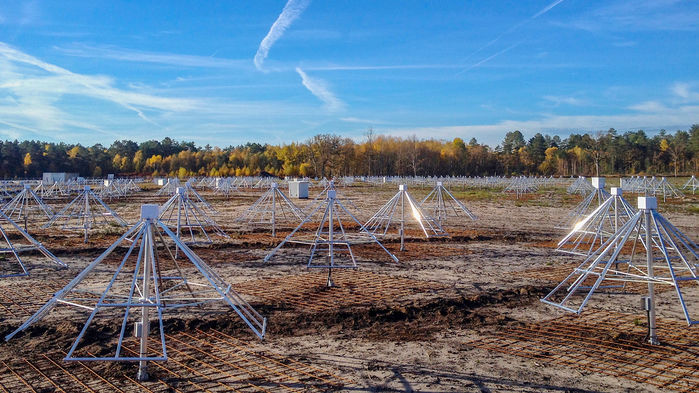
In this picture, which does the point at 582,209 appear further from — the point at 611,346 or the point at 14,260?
the point at 14,260

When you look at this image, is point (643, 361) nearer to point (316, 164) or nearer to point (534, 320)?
point (534, 320)

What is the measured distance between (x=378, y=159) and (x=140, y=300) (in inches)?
3752

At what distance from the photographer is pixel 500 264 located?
1295 cm

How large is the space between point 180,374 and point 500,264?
9294 millimetres

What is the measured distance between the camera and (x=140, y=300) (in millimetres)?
5480

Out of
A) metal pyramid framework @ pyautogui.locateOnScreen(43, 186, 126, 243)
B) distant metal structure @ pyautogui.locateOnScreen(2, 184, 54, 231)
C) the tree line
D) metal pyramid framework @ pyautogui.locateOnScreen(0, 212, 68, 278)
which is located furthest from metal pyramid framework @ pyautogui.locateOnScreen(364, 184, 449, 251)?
the tree line

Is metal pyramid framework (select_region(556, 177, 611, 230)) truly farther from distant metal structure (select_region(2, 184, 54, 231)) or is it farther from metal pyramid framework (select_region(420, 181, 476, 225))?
distant metal structure (select_region(2, 184, 54, 231))

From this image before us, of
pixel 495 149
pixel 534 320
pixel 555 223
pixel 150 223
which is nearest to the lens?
pixel 150 223

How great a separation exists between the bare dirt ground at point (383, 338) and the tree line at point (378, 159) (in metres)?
77.5

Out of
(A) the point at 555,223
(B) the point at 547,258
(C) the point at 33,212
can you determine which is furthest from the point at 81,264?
(C) the point at 33,212

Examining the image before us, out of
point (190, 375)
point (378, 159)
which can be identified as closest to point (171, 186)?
point (190, 375)

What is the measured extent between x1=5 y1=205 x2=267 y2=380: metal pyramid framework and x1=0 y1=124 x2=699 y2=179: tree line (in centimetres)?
7983

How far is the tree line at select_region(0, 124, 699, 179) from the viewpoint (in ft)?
291

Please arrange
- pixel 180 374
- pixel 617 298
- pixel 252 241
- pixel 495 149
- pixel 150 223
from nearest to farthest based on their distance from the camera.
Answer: pixel 150 223
pixel 180 374
pixel 617 298
pixel 252 241
pixel 495 149
